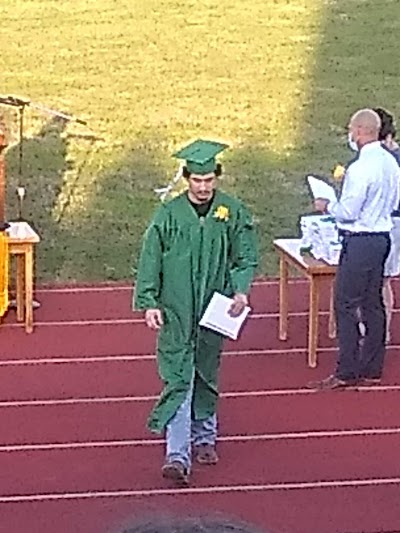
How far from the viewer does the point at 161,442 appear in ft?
24.7

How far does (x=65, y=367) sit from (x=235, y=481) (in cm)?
201

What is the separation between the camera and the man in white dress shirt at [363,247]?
781 centimetres

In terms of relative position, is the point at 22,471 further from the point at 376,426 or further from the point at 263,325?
the point at 263,325

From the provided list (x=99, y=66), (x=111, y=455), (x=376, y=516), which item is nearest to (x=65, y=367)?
(x=111, y=455)

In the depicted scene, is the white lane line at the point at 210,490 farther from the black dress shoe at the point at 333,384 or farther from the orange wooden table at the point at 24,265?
the orange wooden table at the point at 24,265

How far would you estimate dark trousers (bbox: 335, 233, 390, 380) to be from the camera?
8.04 m

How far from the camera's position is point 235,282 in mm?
6801

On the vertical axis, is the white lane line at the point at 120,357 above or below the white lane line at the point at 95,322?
Result: below

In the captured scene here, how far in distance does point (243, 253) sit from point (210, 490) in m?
1.08

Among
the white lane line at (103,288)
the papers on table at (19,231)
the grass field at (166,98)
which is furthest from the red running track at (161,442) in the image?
the grass field at (166,98)

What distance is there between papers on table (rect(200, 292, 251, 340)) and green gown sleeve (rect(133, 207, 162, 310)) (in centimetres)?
23

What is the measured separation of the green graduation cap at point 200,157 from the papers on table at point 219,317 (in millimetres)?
565

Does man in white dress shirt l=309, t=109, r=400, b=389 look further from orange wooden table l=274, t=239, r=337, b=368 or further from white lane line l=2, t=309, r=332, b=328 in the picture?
white lane line l=2, t=309, r=332, b=328

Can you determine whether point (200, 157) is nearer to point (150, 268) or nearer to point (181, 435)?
point (150, 268)
